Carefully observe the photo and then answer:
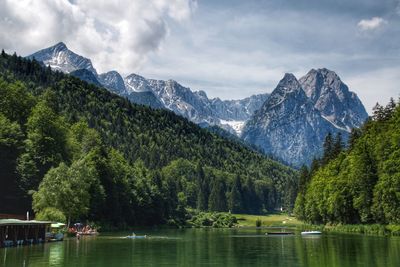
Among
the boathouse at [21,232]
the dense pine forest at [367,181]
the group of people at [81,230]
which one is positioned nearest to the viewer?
the boathouse at [21,232]

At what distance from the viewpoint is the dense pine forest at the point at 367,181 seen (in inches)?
4045

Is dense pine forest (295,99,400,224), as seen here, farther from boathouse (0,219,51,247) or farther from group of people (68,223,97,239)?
boathouse (0,219,51,247)

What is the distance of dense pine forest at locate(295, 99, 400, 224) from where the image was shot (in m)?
103

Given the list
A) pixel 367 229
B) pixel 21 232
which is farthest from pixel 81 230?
pixel 367 229

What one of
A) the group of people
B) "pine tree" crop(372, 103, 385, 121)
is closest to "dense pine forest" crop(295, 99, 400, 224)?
"pine tree" crop(372, 103, 385, 121)

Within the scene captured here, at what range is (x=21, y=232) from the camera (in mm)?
93188

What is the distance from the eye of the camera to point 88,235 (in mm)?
121750

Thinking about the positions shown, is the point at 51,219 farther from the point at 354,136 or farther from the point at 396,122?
→ the point at 354,136

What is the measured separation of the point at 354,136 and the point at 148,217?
82.0 m

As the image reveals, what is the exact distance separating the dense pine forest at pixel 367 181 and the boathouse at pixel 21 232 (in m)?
69.6

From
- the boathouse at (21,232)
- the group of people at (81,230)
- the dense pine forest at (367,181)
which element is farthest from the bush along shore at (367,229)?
the boathouse at (21,232)

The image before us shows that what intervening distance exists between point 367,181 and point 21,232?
77.3 m

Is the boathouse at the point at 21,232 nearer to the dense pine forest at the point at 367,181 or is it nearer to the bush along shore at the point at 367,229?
the dense pine forest at the point at 367,181

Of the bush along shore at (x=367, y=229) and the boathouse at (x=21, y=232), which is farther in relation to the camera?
the bush along shore at (x=367, y=229)
